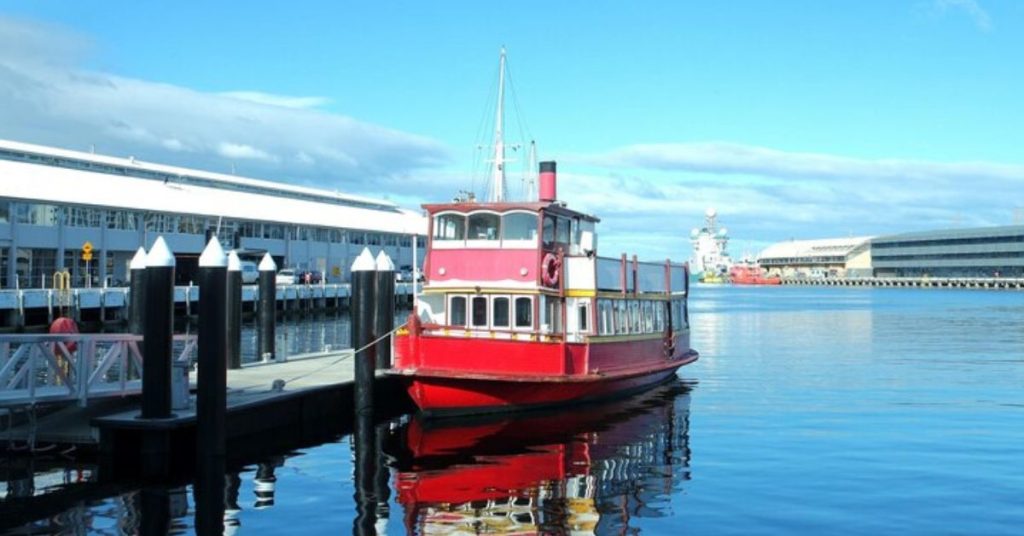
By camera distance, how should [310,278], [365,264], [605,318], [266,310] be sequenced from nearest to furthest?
1. [365,264]
2. [605,318]
3. [266,310]
4. [310,278]

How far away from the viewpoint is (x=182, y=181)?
9031 cm

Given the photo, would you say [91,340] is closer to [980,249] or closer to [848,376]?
[848,376]

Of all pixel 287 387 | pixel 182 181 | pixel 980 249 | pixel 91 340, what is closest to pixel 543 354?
pixel 287 387

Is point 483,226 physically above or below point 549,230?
above

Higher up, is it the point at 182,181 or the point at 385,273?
the point at 182,181

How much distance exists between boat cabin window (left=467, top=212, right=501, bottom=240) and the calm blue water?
5102 mm

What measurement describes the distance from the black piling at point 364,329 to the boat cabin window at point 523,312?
3855 millimetres

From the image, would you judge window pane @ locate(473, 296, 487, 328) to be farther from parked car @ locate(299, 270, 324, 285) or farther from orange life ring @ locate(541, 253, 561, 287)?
parked car @ locate(299, 270, 324, 285)

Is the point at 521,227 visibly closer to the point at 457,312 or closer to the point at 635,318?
the point at 457,312

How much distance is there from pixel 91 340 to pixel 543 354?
11.0 meters

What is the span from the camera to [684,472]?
20.1m

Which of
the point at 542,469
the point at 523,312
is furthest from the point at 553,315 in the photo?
the point at 542,469

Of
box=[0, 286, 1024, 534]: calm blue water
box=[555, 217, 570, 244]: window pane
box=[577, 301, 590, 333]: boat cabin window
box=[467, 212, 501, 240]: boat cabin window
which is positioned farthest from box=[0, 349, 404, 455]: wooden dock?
box=[555, 217, 570, 244]: window pane

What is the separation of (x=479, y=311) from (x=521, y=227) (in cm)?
255
